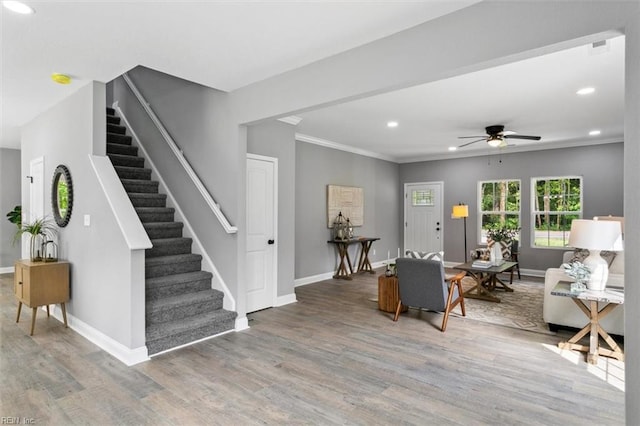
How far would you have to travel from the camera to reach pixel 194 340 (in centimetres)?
357

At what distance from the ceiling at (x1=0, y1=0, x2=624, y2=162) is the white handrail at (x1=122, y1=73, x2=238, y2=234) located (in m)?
1.11

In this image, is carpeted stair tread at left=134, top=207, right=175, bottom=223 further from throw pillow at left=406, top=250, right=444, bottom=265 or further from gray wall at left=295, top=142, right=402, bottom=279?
throw pillow at left=406, top=250, right=444, bottom=265

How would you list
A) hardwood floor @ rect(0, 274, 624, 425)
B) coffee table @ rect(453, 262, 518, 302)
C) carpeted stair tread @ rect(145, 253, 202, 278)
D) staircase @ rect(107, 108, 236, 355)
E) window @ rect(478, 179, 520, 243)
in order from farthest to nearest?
window @ rect(478, 179, 520, 243)
coffee table @ rect(453, 262, 518, 302)
carpeted stair tread @ rect(145, 253, 202, 278)
staircase @ rect(107, 108, 236, 355)
hardwood floor @ rect(0, 274, 624, 425)

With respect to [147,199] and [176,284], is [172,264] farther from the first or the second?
[147,199]

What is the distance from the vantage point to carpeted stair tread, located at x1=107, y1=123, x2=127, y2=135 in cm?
580

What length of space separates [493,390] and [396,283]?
1.94 metres

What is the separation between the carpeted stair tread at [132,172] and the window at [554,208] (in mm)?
7214

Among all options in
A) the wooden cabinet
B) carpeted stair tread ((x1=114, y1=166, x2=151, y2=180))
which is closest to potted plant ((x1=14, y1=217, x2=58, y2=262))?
the wooden cabinet

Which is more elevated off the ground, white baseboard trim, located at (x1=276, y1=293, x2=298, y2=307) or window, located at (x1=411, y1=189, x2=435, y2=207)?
window, located at (x1=411, y1=189, x2=435, y2=207)

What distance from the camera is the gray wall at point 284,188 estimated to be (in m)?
4.93

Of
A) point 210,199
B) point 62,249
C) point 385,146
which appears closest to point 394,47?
point 210,199

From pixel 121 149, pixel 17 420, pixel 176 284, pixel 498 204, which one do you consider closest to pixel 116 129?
pixel 121 149

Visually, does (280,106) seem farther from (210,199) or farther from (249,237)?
(249,237)

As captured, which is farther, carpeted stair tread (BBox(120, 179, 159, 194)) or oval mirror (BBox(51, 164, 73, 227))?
carpeted stair tread (BBox(120, 179, 159, 194))
